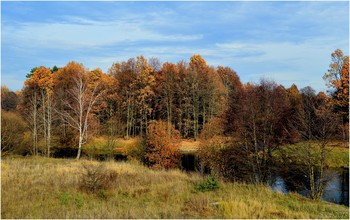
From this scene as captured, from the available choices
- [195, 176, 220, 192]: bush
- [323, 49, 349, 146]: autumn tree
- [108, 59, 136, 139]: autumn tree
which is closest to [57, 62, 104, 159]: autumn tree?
[108, 59, 136, 139]: autumn tree

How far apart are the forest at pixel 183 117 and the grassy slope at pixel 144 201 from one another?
4.69m

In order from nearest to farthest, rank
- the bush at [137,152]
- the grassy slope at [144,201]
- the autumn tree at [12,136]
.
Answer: the grassy slope at [144,201] < the autumn tree at [12,136] < the bush at [137,152]

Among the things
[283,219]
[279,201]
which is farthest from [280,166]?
[283,219]

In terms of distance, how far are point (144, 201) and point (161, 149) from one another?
65.1 feet

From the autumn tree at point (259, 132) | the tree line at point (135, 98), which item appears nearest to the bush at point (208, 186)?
the autumn tree at point (259, 132)

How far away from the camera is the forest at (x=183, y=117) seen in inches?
950

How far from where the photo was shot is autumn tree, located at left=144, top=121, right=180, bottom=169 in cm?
3231

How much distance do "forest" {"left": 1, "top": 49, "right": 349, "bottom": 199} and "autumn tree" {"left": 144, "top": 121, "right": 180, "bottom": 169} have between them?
0.11m

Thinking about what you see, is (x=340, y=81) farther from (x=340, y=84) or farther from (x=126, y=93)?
(x=126, y=93)

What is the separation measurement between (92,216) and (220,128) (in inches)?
946

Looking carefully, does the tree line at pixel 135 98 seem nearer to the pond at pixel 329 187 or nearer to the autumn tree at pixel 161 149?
the autumn tree at pixel 161 149

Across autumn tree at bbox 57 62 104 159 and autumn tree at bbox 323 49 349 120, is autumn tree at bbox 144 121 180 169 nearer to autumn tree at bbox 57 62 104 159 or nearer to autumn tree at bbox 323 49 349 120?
autumn tree at bbox 57 62 104 159

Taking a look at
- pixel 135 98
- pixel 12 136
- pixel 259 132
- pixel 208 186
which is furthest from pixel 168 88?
pixel 208 186

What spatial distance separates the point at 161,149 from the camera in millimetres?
32562
